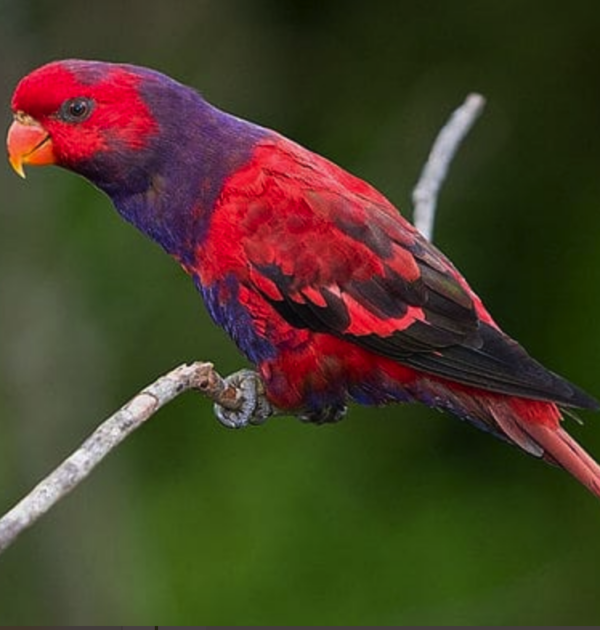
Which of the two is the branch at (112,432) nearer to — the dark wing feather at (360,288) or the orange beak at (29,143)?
the dark wing feather at (360,288)

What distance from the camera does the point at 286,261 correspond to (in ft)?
13.3

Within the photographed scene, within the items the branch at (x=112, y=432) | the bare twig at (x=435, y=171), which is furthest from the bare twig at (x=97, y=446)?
the bare twig at (x=435, y=171)

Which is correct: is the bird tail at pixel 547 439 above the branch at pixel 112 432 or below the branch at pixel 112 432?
below

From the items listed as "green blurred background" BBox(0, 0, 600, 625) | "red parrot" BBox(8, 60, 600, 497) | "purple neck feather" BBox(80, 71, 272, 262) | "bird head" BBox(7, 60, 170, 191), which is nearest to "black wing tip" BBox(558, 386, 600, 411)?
"red parrot" BBox(8, 60, 600, 497)

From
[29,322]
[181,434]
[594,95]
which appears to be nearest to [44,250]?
[29,322]

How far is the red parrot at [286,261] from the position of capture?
4.03m

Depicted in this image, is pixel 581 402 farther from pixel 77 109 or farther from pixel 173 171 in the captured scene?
pixel 77 109

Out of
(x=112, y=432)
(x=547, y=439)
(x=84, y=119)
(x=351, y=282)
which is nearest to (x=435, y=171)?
(x=351, y=282)

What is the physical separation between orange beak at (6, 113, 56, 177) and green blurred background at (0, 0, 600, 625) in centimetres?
236

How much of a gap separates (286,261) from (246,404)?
0.38 m

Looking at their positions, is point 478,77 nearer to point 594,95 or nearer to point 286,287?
point 594,95

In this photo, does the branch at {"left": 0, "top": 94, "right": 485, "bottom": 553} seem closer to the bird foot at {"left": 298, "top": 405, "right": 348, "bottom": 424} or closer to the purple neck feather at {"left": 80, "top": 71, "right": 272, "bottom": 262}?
the bird foot at {"left": 298, "top": 405, "right": 348, "bottom": 424}

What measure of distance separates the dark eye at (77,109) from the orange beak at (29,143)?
7 centimetres

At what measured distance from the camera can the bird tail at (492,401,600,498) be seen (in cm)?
396
